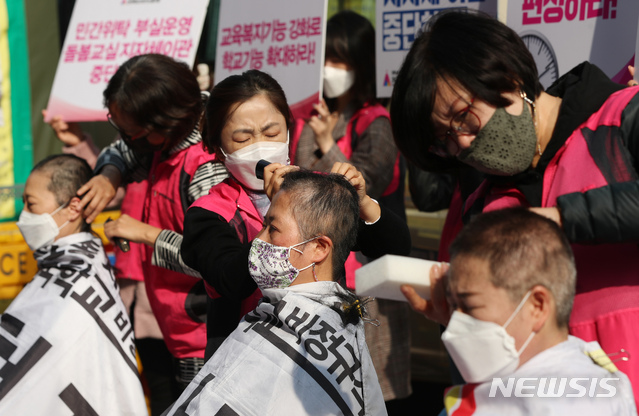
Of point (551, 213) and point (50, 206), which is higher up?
point (551, 213)

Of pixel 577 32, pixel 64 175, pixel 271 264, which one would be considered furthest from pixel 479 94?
pixel 64 175

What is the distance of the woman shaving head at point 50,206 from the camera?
3271 millimetres

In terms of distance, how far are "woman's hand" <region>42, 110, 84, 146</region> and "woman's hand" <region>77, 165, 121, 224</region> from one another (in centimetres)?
106

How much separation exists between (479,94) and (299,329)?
2.68 ft

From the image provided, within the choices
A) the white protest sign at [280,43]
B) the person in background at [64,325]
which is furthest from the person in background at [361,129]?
the person in background at [64,325]

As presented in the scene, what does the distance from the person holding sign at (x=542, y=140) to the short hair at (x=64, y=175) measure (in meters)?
1.89

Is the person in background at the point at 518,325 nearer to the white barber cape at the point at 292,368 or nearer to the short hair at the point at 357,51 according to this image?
the white barber cape at the point at 292,368

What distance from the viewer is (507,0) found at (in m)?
3.00

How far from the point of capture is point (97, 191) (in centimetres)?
323

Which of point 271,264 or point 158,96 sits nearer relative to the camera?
point 271,264

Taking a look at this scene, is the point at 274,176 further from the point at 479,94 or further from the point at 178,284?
the point at 178,284

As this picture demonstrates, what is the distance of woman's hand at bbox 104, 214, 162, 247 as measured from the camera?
2.74 meters

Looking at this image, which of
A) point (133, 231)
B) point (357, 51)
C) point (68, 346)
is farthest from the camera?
point (357, 51)

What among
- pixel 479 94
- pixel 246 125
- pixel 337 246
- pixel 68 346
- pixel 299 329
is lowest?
pixel 68 346
